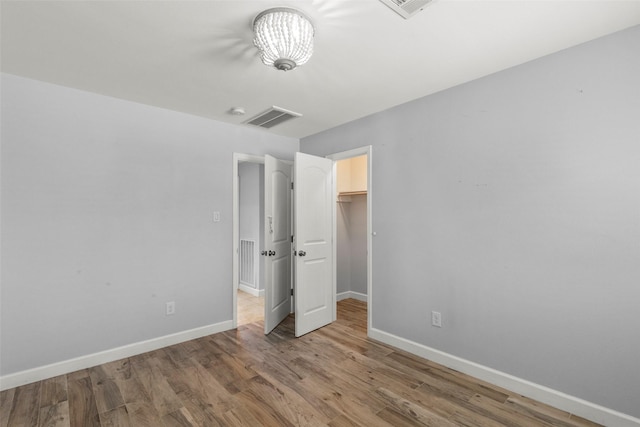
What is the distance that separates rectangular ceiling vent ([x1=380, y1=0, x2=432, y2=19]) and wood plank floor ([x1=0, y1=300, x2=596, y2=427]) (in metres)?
2.57

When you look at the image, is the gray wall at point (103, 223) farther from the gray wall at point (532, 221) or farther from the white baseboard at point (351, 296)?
the gray wall at point (532, 221)

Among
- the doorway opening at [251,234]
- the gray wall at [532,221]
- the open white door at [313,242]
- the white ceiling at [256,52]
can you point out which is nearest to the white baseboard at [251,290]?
the doorway opening at [251,234]

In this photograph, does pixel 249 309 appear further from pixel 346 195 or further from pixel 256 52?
pixel 256 52

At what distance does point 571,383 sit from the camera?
6.70 feet

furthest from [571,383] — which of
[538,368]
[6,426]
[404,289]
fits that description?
[6,426]

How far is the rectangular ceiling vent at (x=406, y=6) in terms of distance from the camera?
1606mm

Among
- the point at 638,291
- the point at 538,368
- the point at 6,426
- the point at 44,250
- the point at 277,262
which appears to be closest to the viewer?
the point at 638,291

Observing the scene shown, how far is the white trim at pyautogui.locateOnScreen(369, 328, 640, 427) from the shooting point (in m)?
1.89

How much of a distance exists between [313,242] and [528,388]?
237cm

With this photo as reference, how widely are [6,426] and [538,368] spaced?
3.73 m

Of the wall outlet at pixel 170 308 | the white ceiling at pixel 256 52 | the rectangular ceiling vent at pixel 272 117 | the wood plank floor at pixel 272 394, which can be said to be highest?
the white ceiling at pixel 256 52

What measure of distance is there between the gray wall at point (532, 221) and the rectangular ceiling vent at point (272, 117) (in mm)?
1214

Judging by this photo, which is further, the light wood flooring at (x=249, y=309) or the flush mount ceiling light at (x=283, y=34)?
the light wood flooring at (x=249, y=309)

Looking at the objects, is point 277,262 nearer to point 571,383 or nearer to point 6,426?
point 6,426
